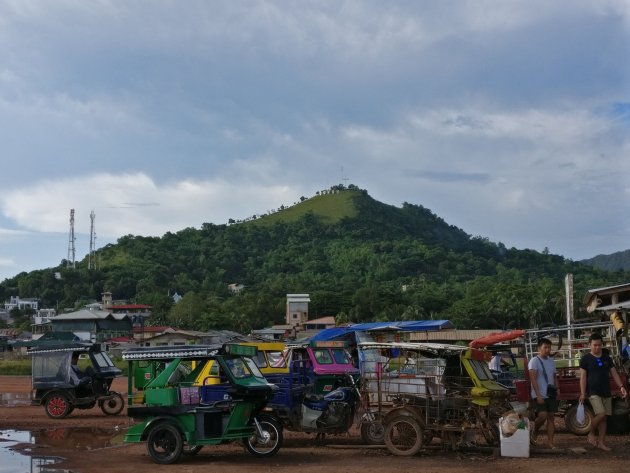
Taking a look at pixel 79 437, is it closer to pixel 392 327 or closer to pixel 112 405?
pixel 112 405

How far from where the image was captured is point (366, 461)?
41.4 ft

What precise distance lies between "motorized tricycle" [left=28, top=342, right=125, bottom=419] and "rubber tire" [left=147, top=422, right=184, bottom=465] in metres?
9.41

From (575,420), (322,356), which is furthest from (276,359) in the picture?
(575,420)

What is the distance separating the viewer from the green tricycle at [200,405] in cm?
→ 1267

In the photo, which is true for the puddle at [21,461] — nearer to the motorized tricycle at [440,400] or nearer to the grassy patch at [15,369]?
the motorized tricycle at [440,400]

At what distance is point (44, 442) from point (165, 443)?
4.42 metres

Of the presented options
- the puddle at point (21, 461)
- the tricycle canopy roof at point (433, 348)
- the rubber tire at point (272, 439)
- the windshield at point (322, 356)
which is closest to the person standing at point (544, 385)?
the tricycle canopy roof at point (433, 348)

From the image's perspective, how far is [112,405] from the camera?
22.4 m

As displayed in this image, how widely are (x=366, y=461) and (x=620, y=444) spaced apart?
4.78 metres

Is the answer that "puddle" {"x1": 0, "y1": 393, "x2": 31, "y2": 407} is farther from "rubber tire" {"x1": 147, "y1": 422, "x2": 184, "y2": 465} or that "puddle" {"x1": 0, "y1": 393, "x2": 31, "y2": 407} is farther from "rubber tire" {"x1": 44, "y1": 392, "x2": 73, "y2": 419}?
"rubber tire" {"x1": 147, "y1": 422, "x2": 184, "y2": 465}

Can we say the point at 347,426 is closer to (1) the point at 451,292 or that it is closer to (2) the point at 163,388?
(2) the point at 163,388

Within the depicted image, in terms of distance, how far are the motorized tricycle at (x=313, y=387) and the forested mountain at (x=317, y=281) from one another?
73.1m

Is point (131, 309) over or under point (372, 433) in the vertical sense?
over

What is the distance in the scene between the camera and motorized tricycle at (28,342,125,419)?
21391 mm
